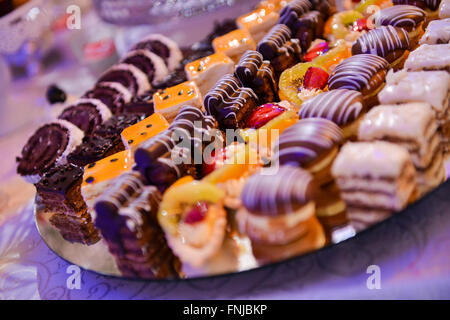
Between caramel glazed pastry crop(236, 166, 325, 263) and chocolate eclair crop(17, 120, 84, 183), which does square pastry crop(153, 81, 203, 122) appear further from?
caramel glazed pastry crop(236, 166, 325, 263)

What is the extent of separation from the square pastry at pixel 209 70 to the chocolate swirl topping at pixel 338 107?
86 centimetres

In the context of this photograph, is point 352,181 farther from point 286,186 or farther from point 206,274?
point 206,274

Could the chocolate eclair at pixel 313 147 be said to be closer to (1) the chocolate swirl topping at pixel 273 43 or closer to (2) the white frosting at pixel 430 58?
(2) the white frosting at pixel 430 58

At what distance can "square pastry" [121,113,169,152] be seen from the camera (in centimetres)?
234

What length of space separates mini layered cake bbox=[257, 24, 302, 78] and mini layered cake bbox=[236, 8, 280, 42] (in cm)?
31

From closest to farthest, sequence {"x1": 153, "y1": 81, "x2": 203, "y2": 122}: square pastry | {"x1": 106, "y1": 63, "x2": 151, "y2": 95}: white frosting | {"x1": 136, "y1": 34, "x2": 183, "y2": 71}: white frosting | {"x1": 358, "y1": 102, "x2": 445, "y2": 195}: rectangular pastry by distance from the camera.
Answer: {"x1": 358, "y1": 102, "x2": 445, "y2": 195}: rectangular pastry < {"x1": 153, "y1": 81, "x2": 203, "y2": 122}: square pastry < {"x1": 106, "y1": 63, "x2": 151, "y2": 95}: white frosting < {"x1": 136, "y1": 34, "x2": 183, "y2": 71}: white frosting

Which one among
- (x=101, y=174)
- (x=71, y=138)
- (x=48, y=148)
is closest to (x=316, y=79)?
(x=101, y=174)

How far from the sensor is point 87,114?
2.95 metres

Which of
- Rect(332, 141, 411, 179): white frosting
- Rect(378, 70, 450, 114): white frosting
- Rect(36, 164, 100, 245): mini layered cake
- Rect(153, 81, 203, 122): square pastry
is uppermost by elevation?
Rect(378, 70, 450, 114): white frosting

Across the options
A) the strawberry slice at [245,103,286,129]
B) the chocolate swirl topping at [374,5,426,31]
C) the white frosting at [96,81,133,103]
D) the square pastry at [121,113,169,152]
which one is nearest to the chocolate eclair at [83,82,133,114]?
the white frosting at [96,81,133,103]

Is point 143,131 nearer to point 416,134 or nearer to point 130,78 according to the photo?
point 130,78

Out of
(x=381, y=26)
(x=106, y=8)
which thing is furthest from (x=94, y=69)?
(x=381, y=26)

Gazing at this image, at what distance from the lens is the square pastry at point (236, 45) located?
2930 mm
